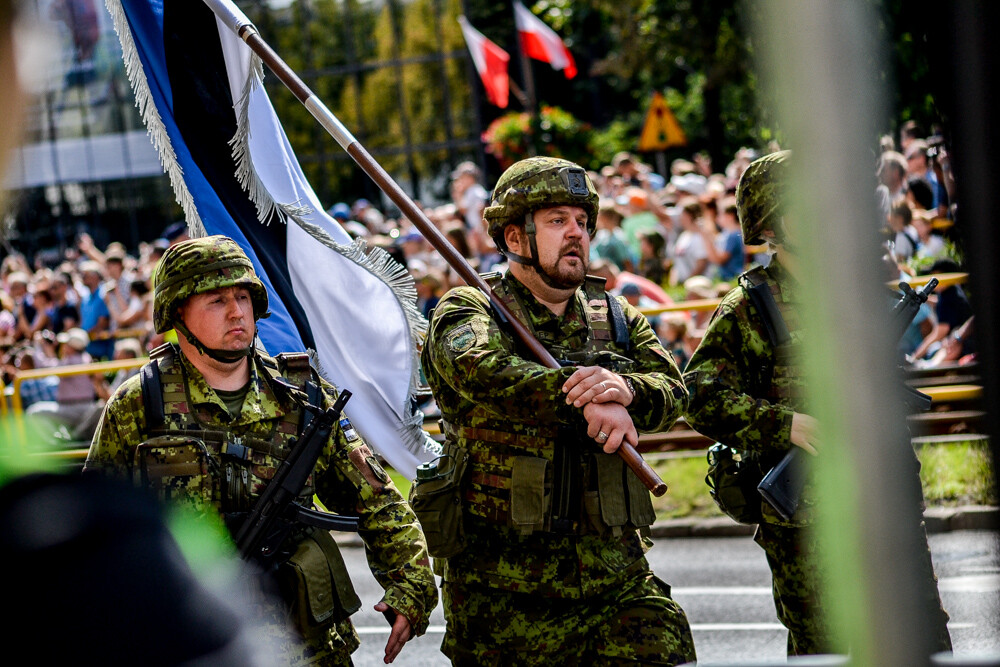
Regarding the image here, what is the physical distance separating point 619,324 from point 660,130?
11396 millimetres

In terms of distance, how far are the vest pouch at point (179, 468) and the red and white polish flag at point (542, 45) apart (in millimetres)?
14393

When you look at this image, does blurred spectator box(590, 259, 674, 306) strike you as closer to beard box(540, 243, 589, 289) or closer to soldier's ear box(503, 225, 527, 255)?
soldier's ear box(503, 225, 527, 255)

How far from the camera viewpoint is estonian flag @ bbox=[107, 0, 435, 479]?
16.3 ft

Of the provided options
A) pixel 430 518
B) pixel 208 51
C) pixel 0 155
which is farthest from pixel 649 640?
pixel 0 155

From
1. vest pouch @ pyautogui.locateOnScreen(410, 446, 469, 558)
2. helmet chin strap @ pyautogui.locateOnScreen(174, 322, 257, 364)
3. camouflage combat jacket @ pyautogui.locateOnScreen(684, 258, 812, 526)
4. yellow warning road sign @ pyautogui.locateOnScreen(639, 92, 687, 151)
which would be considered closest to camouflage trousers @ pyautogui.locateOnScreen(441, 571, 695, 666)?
vest pouch @ pyautogui.locateOnScreen(410, 446, 469, 558)

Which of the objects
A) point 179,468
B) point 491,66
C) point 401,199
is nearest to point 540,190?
point 401,199

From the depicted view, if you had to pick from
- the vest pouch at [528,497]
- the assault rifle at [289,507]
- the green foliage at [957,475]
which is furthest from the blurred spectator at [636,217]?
the green foliage at [957,475]

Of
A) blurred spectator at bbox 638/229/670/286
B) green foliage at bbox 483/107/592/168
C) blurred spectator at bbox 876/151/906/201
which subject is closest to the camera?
blurred spectator at bbox 876/151/906/201

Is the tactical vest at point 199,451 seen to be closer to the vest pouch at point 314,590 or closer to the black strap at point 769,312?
the vest pouch at point 314,590

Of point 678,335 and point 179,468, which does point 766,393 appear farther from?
point 678,335

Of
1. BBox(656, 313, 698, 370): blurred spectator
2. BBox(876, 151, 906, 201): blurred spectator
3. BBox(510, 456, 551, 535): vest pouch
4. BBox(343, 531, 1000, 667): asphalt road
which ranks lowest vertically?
BBox(343, 531, 1000, 667): asphalt road

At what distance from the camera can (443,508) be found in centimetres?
422

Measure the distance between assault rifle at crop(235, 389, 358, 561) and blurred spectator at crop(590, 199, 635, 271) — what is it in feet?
23.8

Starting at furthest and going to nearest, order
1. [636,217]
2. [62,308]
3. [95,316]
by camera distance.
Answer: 1. [62,308]
2. [95,316]
3. [636,217]
